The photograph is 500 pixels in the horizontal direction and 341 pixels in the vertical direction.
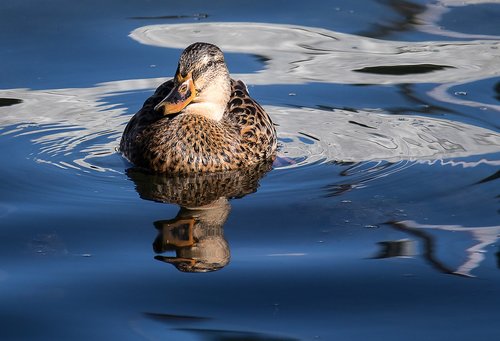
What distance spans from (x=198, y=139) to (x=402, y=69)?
9.70 ft

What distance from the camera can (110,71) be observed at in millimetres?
11578

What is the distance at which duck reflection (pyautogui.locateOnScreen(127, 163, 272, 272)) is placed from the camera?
24.7 ft

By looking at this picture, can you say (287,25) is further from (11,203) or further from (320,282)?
(320,282)

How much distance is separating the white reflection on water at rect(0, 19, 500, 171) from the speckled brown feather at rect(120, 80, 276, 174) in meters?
0.29

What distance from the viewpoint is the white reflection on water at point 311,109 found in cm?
968

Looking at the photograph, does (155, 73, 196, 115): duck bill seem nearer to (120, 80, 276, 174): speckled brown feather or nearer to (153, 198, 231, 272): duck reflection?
(120, 80, 276, 174): speckled brown feather

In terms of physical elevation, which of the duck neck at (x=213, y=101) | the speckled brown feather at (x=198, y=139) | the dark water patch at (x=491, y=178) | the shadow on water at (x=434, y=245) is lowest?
the shadow on water at (x=434, y=245)

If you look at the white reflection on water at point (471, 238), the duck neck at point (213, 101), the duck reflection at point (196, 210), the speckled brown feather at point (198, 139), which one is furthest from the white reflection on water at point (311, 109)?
the white reflection on water at point (471, 238)

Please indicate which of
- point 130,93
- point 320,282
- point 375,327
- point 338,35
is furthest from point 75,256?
point 338,35

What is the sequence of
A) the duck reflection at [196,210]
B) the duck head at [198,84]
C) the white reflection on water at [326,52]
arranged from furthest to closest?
the white reflection on water at [326,52] → the duck head at [198,84] → the duck reflection at [196,210]

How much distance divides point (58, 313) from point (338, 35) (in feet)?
22.1

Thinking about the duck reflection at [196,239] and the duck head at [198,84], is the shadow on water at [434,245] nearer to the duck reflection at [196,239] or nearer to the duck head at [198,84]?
the duck reflection at [196,239]

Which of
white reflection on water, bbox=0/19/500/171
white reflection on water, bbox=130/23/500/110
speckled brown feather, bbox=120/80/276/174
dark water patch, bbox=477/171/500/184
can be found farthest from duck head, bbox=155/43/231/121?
dark water patch, bbox=477/171/500/184

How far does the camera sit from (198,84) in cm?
953
